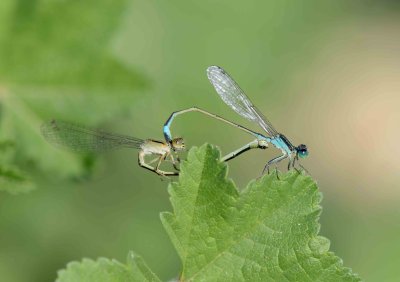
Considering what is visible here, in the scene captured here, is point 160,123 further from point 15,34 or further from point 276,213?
point 276,213

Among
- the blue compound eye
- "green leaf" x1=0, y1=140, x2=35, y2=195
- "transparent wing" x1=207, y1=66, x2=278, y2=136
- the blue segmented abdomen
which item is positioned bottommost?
the blue compound eye

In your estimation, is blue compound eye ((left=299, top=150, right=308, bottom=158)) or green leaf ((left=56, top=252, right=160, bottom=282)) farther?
blue compound eye ((left=299, top=150, right=308, bottom=158))

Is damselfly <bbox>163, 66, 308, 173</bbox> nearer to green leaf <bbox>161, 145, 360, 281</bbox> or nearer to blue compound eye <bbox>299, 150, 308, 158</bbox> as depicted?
blue compound eye <bbox>299, 150, 308, 158</bbox>

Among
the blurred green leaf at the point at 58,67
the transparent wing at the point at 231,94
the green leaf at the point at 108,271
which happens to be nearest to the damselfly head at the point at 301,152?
the transparent wing at the point at 231,94

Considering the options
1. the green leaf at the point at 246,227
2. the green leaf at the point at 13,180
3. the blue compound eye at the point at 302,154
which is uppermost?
the green leaf at the point at 13,180

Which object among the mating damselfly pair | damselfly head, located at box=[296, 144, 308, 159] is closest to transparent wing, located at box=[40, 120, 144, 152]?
the mating damselfly pair

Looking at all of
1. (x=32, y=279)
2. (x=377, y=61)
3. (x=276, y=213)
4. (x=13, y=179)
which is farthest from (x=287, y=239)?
(x=377, y=61)

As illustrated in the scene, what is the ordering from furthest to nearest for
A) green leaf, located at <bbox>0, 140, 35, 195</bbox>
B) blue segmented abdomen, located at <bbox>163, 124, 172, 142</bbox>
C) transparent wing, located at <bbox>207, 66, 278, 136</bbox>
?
1. transparent wing, located at <bbox>207, 66, 278, 136</bbox>
2. blue segmented abdomen, located at <bbox>163, 124, 172, 142</bbox>
3. green leaf, located at <bbox>0, 140, 35, 195</bbox>

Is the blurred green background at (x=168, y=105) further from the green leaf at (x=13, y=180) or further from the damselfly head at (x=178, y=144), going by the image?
the damselfly head at (x=178, y=144)
